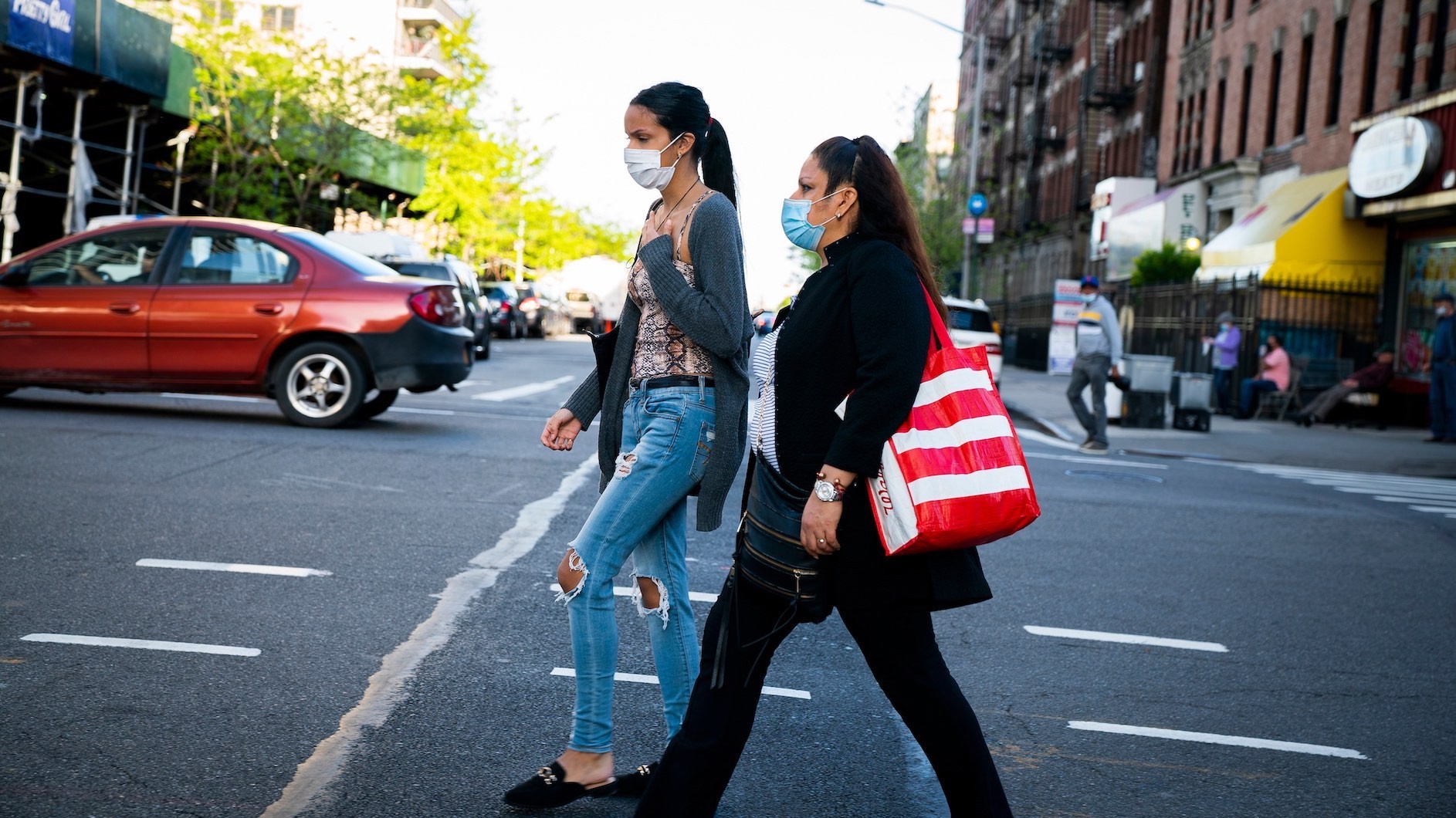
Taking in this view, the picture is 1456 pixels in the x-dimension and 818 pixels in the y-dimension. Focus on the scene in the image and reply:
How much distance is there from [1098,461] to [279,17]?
5643cm

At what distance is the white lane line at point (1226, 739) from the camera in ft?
16.0

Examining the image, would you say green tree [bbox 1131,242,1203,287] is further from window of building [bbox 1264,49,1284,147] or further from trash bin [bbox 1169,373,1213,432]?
trash bin [bbox 1169,373,1213,432]

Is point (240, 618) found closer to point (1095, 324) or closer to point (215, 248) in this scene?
point (215, 248)

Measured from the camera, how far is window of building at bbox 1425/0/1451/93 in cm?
2289

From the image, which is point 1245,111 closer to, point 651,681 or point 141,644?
point 651,681

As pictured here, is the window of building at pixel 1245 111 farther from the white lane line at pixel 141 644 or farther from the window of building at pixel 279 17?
the window of building at pixel 279 17

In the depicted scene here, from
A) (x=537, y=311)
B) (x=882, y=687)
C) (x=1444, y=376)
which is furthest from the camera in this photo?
(x=537, y=311)

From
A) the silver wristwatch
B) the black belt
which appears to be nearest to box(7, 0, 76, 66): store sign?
the black belt

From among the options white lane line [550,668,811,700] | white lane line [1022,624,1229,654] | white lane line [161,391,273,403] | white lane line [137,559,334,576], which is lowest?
white lane line [1022,624,1229,654]

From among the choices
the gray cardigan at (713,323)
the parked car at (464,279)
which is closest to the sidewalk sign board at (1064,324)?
the parked car at (464,279)

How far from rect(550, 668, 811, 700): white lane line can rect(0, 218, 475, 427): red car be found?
733 cm

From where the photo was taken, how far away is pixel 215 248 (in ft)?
40.1

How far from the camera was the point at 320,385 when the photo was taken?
477 inches

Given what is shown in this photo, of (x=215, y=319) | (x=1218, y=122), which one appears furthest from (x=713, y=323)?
(x=1218, y=122)
